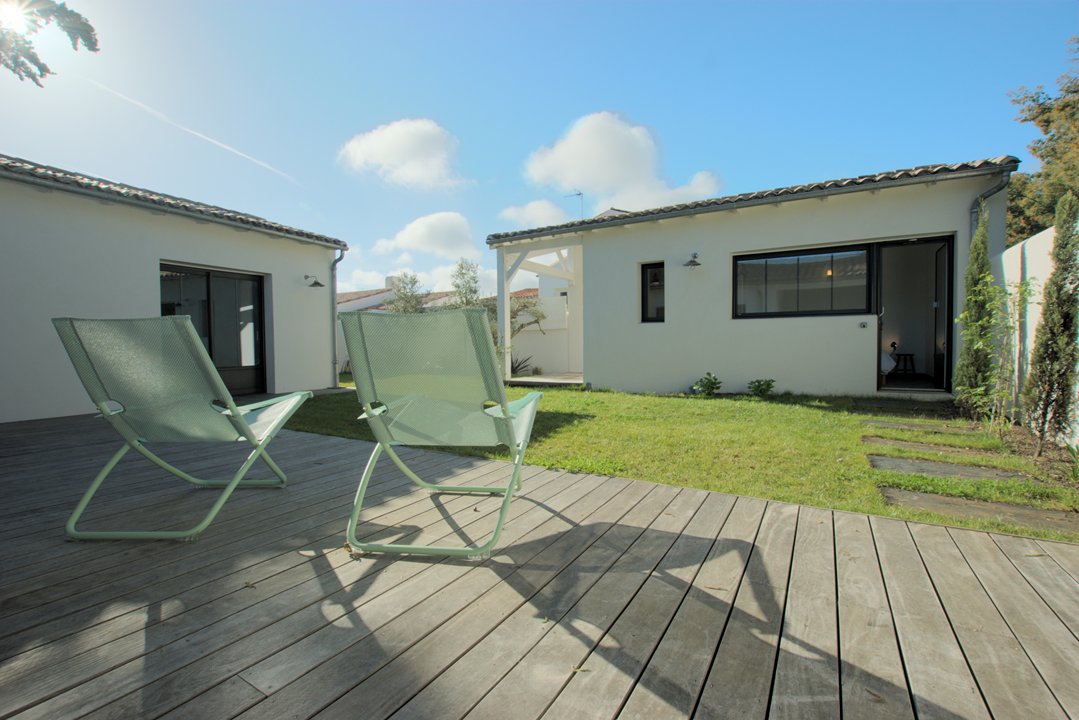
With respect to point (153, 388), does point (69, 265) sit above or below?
above

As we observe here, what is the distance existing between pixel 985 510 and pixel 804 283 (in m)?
5.34

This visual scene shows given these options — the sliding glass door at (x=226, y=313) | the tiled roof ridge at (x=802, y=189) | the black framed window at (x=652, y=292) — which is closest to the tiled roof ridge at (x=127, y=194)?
the sliding glass door at (x=226, y=313)

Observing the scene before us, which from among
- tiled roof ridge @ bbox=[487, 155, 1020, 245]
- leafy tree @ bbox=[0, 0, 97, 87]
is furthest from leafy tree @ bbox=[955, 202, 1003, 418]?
leafy tree @ bbox=[0, 0, 97, 87]

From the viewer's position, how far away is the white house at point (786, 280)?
6.41 m

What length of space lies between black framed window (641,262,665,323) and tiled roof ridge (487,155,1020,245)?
961 mm

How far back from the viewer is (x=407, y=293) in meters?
16.2

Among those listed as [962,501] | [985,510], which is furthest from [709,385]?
[985,510]

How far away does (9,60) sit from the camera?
4.16 m

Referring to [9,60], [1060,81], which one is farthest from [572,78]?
[1060,81]

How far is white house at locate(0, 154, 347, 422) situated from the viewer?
5707 millimetres

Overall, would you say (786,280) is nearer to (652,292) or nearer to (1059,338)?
(652,292)

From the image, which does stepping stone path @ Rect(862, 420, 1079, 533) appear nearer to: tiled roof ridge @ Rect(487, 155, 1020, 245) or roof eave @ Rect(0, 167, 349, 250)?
tiled roof ridge @ Rect(487, 155, 1020, 245)

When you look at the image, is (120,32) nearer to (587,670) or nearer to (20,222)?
(20,222)

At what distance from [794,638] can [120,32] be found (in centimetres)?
865
